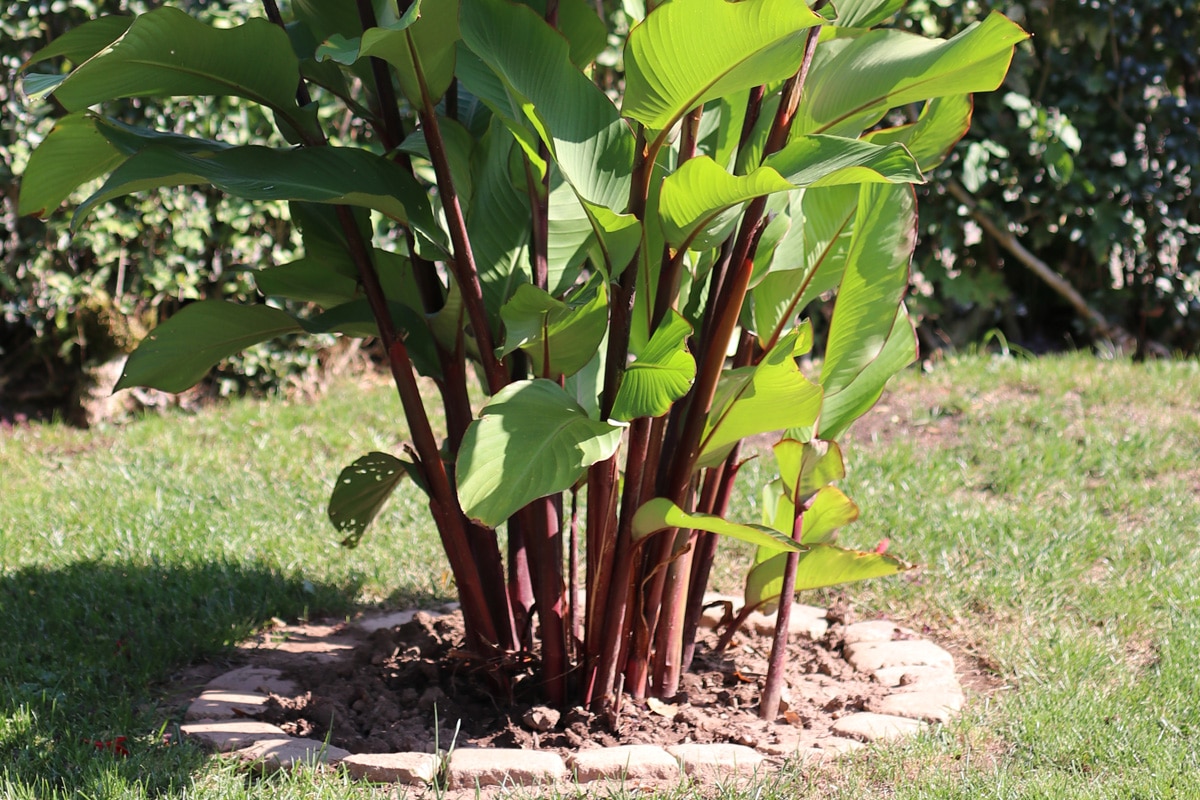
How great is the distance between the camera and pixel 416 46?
5.63 ft

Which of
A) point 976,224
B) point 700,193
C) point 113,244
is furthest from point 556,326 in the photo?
point 976,224

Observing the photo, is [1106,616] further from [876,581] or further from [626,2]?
[626,2]

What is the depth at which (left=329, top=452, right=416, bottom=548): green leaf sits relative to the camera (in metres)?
2.42

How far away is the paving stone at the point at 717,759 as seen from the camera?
6.64 ft

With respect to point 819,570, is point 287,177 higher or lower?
higher

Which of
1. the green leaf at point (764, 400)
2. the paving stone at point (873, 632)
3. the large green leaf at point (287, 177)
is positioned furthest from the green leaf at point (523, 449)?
the paving stone at point (873, 632)

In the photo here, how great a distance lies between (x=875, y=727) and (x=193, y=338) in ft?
5.29

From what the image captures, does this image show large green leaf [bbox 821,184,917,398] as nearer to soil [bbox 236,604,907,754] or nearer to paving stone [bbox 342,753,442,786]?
soil [bbox 236,604,907,754]

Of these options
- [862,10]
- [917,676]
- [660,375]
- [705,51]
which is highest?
[862,10]

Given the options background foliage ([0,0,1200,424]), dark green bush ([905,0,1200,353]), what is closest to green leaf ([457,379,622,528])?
background foliage ([0,0,1200,424])

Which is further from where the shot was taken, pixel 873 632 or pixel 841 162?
pixel 873 632

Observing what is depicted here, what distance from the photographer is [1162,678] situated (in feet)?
8.18

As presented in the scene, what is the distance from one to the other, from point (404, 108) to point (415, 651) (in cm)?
327

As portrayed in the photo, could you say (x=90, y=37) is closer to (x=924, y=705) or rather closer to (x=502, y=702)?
(x=502, y=702)
